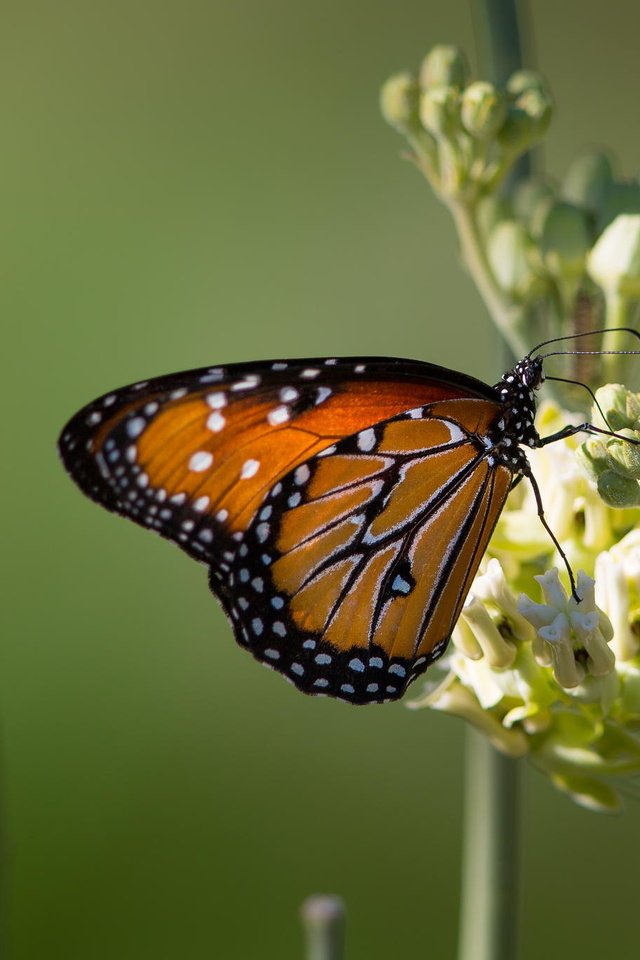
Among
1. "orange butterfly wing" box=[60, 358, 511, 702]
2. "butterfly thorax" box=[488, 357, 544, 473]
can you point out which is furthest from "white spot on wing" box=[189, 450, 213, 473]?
"butterfly thorax" box=[488, 357, 544, 473]

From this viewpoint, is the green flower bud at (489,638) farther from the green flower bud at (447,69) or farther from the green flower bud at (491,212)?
the green flower bud at (447,69)

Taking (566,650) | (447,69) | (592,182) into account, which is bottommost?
(566,650)

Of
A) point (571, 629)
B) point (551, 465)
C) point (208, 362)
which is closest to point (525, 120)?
point (551, 465)

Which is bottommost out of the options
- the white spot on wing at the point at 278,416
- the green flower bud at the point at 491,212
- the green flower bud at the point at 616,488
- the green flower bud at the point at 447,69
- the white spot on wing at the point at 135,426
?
the green flower bud at the point at 616,488

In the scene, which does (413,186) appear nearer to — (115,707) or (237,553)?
(115,707)

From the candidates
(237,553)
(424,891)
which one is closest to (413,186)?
(424,891)

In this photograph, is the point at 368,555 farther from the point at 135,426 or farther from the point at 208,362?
the point at 208,362

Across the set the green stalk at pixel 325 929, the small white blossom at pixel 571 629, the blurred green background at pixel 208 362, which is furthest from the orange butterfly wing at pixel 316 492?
the blurred green background at pixel 208 362
